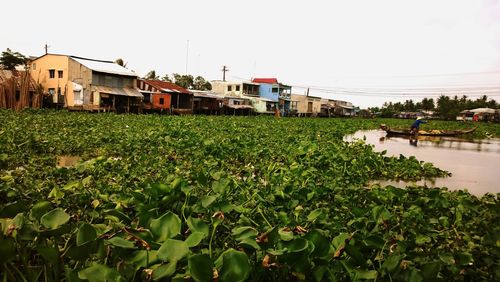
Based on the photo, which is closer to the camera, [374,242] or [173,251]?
[173,251]

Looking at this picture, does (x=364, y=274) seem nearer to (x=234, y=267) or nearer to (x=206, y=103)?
(x=234, y=267)

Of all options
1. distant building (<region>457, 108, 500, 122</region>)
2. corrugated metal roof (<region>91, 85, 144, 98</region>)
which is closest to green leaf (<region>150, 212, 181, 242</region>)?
corrugated metal roof (<region>91, 85, 144, 98</region>)

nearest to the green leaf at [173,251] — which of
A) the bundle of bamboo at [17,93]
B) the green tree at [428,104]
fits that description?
the bundle of bamboo at [17,93]

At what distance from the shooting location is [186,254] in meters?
1.12

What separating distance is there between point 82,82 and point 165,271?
30.2 meters

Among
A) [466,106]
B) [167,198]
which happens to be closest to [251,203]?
[167,198]

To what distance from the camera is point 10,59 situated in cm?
3422

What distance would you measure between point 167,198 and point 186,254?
896 mm

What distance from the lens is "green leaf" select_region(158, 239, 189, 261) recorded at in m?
1.08

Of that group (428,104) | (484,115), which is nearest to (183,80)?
(484,115)

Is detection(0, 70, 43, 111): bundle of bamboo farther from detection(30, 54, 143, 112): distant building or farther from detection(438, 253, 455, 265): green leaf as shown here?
detection(438, 253, 455, 265): green leaf

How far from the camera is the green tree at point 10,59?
33875 millimetres

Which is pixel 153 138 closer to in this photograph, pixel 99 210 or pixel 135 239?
pixel 99 210

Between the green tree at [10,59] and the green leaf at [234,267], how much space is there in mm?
41254
